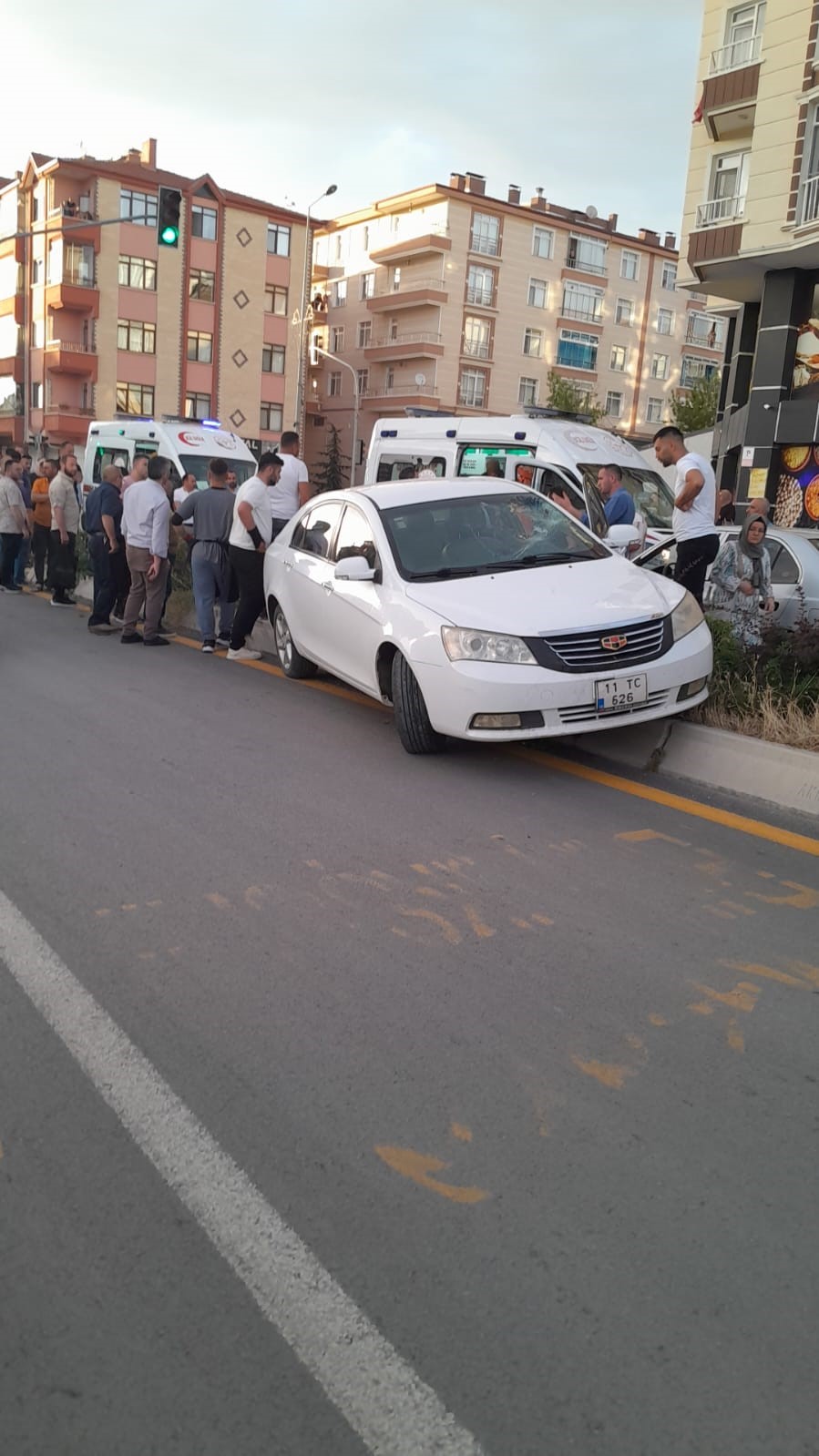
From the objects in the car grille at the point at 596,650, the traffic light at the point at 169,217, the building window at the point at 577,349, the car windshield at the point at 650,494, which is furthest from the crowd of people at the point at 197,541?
the building window at the point at 577,349

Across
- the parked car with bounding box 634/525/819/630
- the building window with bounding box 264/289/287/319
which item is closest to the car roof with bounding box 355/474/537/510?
the parked car with bounding box 634/525/819/630

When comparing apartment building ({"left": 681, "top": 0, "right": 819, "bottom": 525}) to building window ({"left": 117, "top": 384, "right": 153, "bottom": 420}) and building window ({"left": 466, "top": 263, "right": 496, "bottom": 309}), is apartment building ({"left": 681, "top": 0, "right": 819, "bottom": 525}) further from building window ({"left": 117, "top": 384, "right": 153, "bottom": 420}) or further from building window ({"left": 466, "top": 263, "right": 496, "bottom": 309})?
building window ({"left": 466, "top": 263, "right": 496, "bottom": 309})

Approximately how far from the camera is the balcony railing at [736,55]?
27.1 m

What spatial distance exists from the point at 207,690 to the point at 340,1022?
6.07 meters

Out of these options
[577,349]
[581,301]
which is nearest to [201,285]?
[577,349]

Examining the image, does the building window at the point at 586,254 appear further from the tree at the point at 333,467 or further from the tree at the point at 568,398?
the tree at the point at 333,467

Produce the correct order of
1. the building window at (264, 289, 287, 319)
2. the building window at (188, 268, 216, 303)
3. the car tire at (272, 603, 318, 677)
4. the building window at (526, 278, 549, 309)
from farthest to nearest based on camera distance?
the building window at (526, 278, 549, 309) → the building window at (264, 289, 287, 319) → the building window at (188, 268, 216, 303) → the car tire at (272, 603, 318, 677)

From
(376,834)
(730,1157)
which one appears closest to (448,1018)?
(730,1157)

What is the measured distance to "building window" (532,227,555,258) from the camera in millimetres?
63594

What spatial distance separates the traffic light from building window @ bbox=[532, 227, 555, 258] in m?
45.9

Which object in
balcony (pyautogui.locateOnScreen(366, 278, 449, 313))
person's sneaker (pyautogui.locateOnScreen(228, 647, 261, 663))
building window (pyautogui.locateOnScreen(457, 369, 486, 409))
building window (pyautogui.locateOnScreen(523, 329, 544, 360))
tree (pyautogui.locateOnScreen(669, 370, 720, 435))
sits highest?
balcony (pyautogui.locateOnScreen(366, 278, 449, 313))

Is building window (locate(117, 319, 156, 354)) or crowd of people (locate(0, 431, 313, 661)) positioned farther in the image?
building window (locate(117, 319, 156, 354))

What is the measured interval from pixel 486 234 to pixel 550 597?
59971mm

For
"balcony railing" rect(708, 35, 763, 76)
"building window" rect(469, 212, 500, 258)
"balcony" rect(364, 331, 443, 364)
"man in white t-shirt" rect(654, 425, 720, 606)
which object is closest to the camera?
"man in white t-shirt" rect(654, 425, 720, 606)
